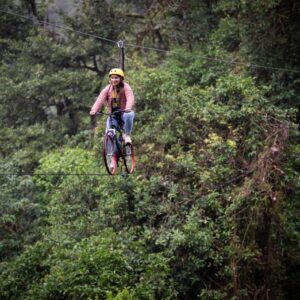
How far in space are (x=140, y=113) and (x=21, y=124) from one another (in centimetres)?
604

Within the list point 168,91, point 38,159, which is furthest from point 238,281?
point 38,159

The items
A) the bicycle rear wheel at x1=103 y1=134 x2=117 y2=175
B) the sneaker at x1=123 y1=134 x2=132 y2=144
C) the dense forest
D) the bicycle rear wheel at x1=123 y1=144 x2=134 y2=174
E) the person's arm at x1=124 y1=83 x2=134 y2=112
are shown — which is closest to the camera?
the person's arm at x1=124 y1=83 x2=134 y2=112

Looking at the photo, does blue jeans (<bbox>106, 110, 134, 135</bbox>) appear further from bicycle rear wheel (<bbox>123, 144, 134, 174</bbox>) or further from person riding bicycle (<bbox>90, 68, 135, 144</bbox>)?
bicycle rear wheel (<bbox>123, 144, 134, 174</bbox>)

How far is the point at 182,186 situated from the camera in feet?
37.1

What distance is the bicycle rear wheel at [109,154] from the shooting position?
792 centimetres

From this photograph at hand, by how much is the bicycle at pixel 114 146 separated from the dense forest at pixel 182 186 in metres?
0.81

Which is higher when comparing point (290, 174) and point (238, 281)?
point (290, 174)

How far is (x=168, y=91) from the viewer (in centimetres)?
1312

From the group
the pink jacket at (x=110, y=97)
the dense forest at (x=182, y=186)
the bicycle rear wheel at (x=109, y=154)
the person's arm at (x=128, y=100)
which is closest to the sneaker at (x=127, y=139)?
the bicycle rear wheel at (x=109, y=154)

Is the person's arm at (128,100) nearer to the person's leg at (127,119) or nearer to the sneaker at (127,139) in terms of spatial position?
the person's leg at (127,119)

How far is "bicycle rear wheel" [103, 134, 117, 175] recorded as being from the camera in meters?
7.92

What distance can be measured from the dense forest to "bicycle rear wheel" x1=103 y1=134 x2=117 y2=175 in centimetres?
76

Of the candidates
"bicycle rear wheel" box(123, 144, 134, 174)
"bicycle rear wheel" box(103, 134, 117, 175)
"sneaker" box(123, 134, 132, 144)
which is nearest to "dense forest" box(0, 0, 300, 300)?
"bicycle rear wheel" box(103, 134, 117, 175)

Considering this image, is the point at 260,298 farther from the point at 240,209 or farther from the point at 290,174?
the point at 290,174
